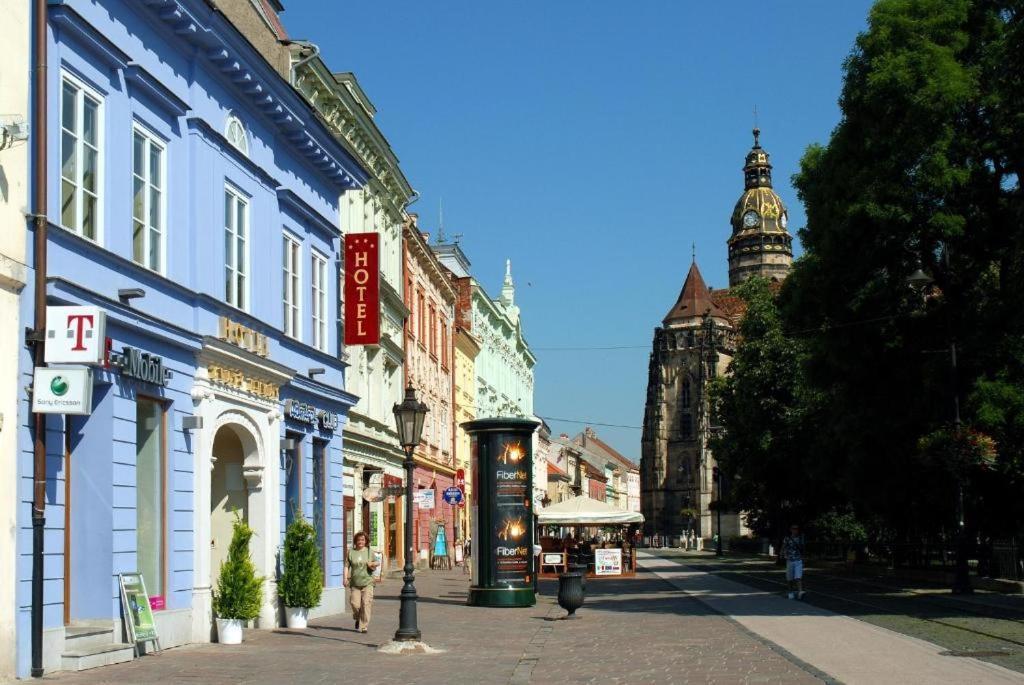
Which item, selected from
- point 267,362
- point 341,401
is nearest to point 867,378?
point 341,401

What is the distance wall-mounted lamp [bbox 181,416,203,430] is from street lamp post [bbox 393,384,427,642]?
9.12 ft

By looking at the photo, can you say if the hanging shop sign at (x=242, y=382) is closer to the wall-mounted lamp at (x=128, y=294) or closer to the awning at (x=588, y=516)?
the wall-mounted lamp at (x=128, y=294)

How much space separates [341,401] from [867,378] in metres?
13.6

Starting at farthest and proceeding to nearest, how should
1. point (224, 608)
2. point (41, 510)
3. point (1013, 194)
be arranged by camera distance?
point (1013, 194)
point (224, 608)
point (41, 510)

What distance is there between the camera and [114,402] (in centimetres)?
1593

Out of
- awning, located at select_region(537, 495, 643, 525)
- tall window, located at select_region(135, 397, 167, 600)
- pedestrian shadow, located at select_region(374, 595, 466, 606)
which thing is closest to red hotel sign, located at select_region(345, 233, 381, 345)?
pedestrian shadow, located at select_region(374, 595, 466, 606)

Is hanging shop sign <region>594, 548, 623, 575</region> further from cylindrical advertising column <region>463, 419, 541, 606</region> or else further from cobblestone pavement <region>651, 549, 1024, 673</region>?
cylindrical advertising column <region>463, 419, 541, 606</region>

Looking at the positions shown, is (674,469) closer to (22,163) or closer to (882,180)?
(882,180)

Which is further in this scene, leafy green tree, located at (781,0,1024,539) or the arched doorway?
leafy green tree, located at (781,0,1024,539)

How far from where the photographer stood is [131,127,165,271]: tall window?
17.0 meters

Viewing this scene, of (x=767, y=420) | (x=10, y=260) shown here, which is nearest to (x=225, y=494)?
(x=10, y=260)

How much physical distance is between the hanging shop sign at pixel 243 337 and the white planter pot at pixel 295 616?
12.9 feet

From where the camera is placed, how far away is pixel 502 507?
28.1 meters

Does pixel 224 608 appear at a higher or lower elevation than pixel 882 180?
lower
